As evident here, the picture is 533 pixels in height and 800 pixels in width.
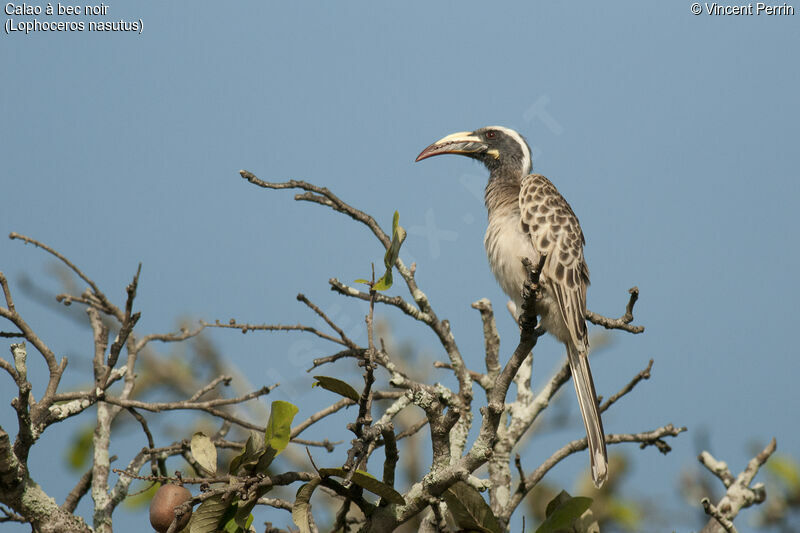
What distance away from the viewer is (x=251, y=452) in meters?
2.18

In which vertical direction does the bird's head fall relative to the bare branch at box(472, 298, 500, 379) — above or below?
above

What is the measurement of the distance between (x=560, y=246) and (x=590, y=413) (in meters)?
0.88

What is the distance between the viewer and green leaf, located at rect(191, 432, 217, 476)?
7.75 feet

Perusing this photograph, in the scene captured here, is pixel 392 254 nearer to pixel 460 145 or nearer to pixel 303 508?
pixel 303 508

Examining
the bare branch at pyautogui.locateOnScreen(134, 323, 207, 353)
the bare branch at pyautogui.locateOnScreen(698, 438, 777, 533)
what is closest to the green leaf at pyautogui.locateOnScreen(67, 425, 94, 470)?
the bare branch at pyautogui.locateOnScreen(134, 323, 207, 353)

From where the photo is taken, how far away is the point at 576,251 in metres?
3.90

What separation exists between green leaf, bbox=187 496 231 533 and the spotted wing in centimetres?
201

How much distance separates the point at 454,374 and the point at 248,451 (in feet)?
5.34

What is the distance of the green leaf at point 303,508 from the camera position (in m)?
2.17

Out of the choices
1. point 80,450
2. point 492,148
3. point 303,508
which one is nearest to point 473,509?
point 303,508

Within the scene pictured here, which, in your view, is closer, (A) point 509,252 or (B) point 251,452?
Answer: (B) point 251,452

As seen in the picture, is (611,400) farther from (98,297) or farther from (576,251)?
(98,297)

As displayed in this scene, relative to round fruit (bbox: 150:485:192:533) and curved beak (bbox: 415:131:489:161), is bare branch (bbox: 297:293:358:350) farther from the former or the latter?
curved beak (bbox: 415:131:489:161)

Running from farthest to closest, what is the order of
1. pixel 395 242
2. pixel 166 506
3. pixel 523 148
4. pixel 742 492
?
pixel 523 148 → pixel 742 492 → pixel 395 242 → pixel 166 506
